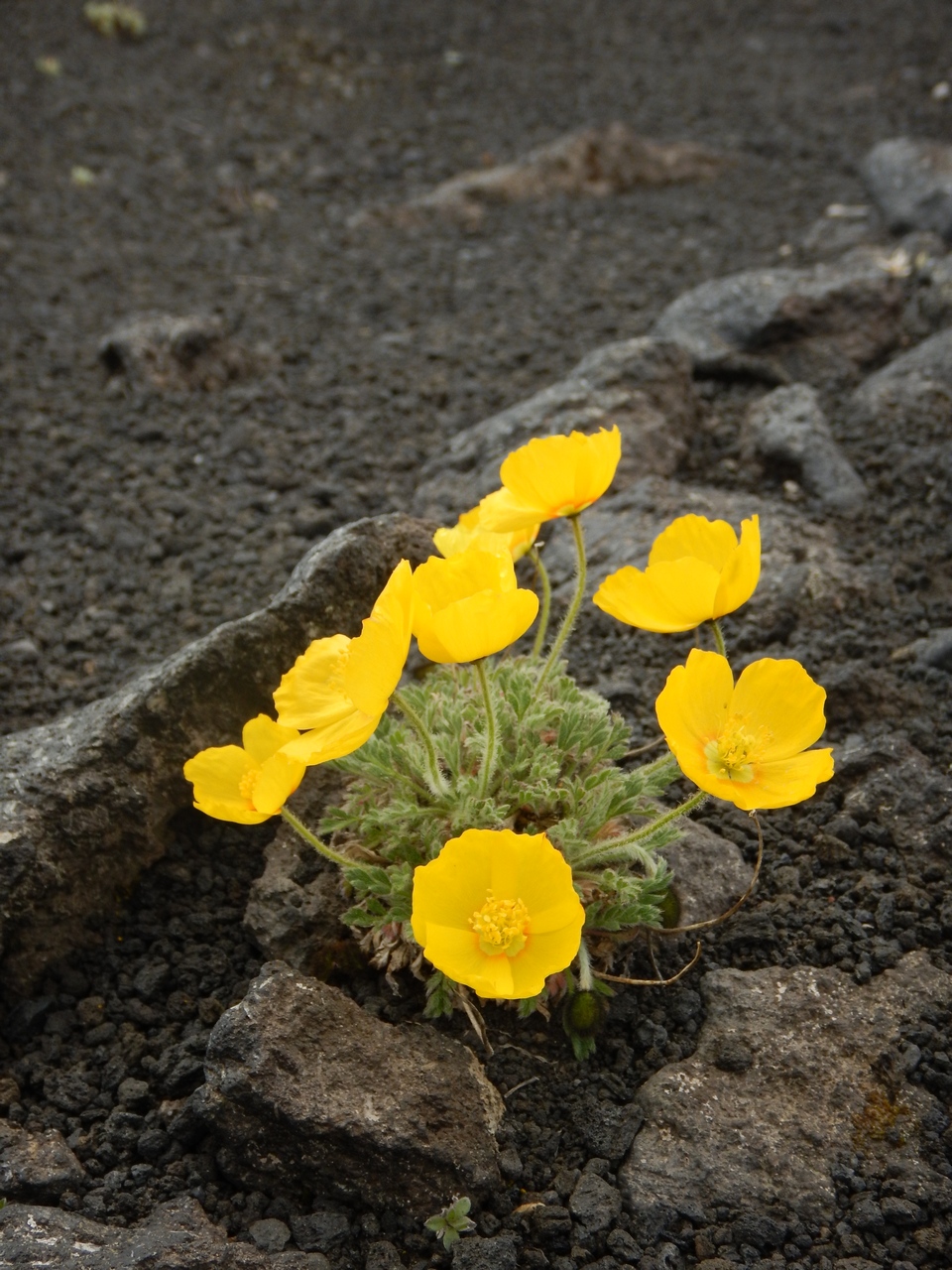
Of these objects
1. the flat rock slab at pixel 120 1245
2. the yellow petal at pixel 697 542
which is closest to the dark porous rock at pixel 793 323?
the yellow petal at pixel 697 542

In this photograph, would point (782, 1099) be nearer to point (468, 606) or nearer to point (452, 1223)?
point (452, 1223)

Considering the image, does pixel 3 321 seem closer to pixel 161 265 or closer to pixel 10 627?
pixel 161 265

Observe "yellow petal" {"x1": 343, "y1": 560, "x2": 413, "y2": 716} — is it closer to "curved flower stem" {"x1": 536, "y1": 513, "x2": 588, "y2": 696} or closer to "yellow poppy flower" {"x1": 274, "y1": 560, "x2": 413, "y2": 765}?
"yellow poppy flower" {"x1": 274, "y1": 560, "x2": 413, "y2": 765}

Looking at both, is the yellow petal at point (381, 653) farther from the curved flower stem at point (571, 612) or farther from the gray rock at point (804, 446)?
the gray rock at point (804, 446)

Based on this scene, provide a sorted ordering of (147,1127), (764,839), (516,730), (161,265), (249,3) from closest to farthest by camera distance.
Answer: (147,1127)
(516,730)
(764,839)
(161,265)
(249,3)

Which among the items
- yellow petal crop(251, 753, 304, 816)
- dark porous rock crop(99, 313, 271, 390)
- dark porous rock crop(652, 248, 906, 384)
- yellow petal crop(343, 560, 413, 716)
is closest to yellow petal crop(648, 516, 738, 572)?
yellow petal crop(343, 560, 413, 716)

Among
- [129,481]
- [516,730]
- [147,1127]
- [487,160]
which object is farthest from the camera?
[487,160]

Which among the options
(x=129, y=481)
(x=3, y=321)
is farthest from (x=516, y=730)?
(x=3, y=321)
